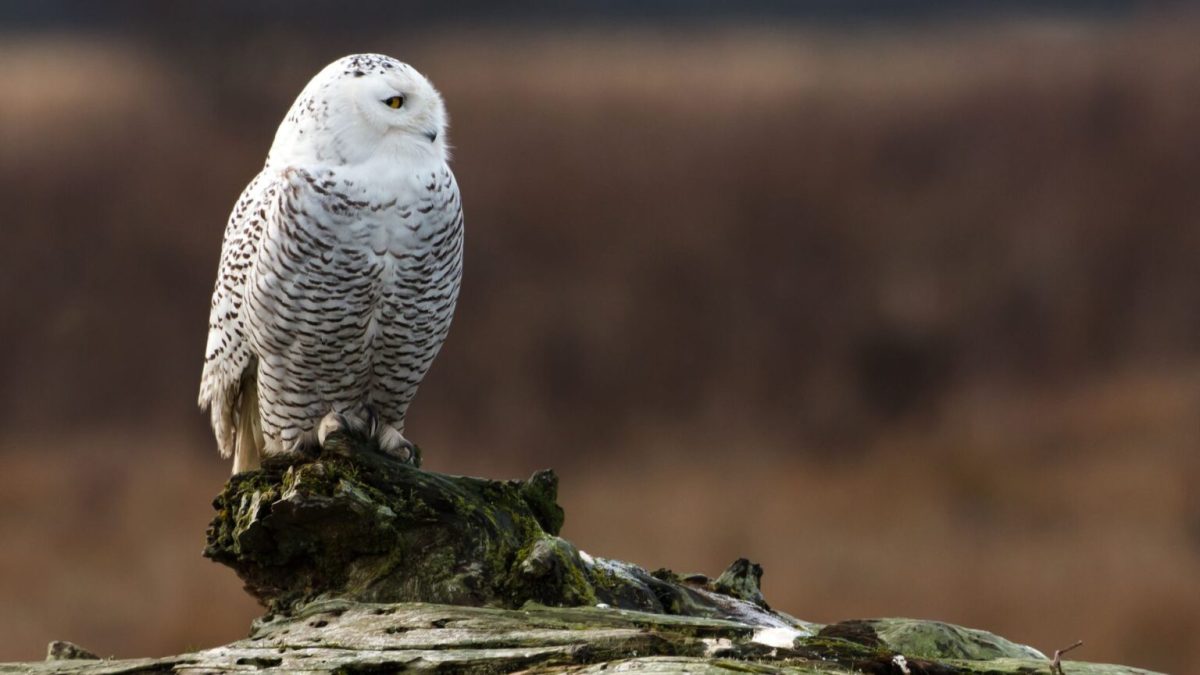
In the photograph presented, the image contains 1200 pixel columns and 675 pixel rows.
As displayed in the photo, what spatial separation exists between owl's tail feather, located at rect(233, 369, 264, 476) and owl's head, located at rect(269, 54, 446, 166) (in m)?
0.82

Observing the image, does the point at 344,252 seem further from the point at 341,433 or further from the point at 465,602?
the point at 465,602

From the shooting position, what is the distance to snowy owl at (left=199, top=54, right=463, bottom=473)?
3.05 meters

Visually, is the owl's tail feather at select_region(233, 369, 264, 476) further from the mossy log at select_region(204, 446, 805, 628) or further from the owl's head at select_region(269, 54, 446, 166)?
the owl's head at select_region(269, 54, 446, 166)

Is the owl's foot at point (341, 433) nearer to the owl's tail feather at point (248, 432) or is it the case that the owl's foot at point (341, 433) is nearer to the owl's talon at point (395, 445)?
the owl's talon at point (395, 445)

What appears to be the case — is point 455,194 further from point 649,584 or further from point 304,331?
point 649,584

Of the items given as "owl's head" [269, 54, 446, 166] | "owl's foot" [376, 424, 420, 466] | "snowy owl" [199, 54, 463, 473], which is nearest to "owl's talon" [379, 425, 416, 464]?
"owl's foot" [376, 424, 420, 466]

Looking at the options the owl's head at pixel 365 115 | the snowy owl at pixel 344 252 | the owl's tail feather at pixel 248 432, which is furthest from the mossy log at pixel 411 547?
the owl's head at pixel 365 115

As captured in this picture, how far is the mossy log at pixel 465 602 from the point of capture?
2580 millimetres

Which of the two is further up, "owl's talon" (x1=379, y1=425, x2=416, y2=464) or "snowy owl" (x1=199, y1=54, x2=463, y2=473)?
"snowy owl" (x1=199, y1=54, x2=463, y2=473)

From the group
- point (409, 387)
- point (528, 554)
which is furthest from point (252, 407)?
point (528, 554)

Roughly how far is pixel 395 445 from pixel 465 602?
0.68 metres

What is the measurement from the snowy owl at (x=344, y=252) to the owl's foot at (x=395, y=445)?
0.12 metres

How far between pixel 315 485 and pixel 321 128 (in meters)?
0.83

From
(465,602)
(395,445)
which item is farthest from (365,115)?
(465,602)
